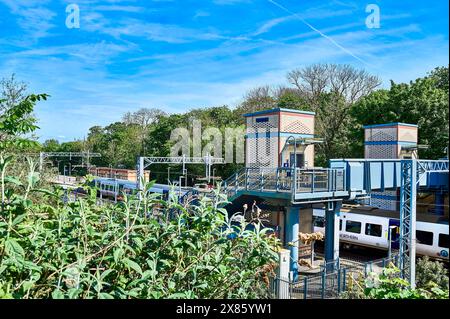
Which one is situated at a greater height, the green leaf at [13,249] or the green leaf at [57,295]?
the green leaf at [13,249]

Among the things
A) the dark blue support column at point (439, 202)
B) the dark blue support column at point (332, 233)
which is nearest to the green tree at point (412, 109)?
the dark blue support column at point (439, 202)

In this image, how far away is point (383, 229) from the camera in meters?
11.4

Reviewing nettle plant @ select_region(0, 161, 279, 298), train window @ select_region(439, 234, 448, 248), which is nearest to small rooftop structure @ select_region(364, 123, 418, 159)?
train window @ select_region(439, 234, 448, 248)

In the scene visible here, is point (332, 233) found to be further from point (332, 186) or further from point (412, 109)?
point (412, 109)

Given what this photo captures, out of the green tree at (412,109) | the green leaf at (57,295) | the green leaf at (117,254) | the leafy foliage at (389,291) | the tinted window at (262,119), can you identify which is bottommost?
the leafy foliage at (389,291)

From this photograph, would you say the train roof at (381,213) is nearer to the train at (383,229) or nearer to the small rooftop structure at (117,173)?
the train at (383,229)

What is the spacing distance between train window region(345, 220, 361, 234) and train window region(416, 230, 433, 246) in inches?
75.4

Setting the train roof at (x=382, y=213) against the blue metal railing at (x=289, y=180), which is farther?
the train roof at (x=382, y=213)

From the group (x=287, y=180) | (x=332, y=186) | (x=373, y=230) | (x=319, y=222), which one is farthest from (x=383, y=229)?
(x=287, y=180)

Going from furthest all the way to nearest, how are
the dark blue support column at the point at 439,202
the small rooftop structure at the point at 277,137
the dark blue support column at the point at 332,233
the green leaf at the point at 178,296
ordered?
the dark blue support column at the point at 439,202, the small rooftop structure at the point at 277,137, the dark blue support column at the point at 332,233, the green leaf at the point at 178,296

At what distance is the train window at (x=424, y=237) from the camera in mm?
10289

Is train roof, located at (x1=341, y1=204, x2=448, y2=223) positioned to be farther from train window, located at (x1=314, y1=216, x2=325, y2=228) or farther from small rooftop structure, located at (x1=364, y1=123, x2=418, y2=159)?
small rooftop structure, located at (x1=364, y1=123, x2=418, y2=159)

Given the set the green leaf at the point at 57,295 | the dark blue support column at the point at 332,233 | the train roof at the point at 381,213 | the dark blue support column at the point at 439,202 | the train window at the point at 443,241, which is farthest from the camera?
the train roof at the point at 381,213
